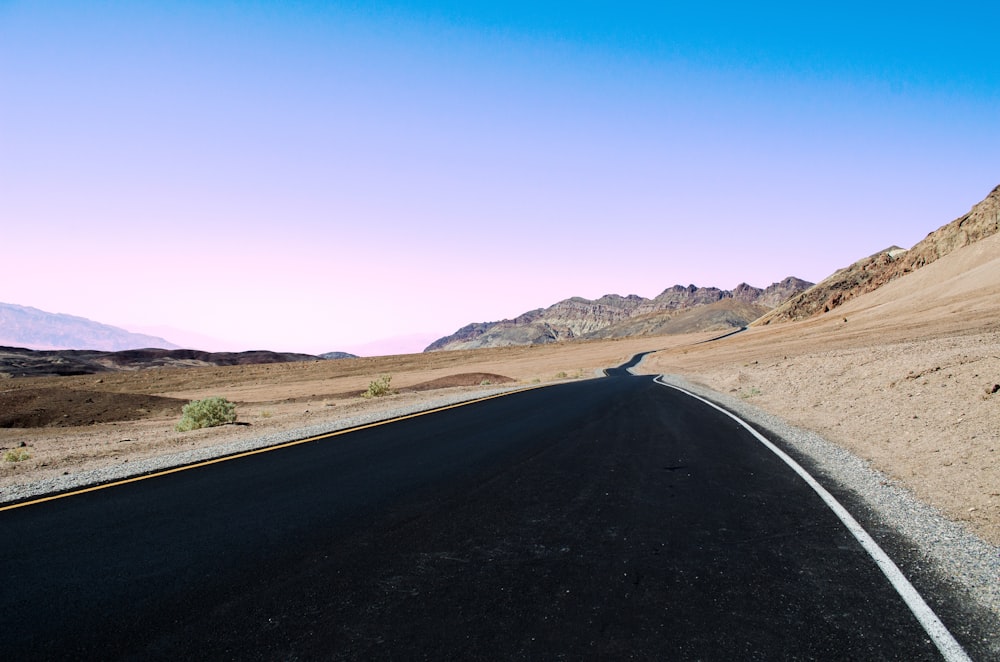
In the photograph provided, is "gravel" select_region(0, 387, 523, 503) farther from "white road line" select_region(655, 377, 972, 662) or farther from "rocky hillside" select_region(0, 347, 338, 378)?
"rocky hillside" select_region(0, 347, 338, 378)

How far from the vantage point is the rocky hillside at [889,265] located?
75750mm

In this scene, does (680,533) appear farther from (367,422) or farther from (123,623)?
(367,422)

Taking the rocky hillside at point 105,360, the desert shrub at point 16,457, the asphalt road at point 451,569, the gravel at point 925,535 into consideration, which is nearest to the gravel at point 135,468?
the asphalt road at point 451,569

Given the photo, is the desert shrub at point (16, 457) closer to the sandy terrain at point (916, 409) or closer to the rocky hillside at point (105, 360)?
the sandy terrain at point (916, 409)

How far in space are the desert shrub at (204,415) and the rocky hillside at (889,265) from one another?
8562cm

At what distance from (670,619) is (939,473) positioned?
6.72 metres

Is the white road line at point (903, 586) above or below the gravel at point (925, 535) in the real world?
above

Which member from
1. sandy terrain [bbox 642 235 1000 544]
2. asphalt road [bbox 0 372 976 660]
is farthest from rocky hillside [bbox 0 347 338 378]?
sandy terrain [bbox 642 235 1000 544]

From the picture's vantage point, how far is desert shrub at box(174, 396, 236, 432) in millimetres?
20375

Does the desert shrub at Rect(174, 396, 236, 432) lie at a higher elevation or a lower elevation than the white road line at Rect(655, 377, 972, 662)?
higher

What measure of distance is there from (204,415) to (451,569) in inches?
745

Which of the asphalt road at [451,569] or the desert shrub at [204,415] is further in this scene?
the desert shrub at [204,415]

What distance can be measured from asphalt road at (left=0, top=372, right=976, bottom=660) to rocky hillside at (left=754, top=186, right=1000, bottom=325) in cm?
8663

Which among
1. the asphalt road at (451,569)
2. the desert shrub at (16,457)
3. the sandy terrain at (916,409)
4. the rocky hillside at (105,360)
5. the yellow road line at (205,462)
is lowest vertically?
the sandy terrain at (916,409)
